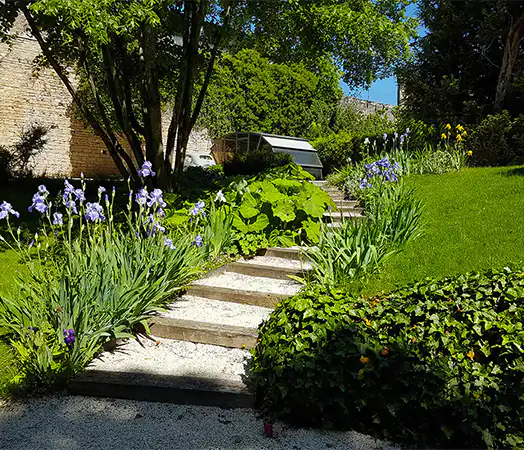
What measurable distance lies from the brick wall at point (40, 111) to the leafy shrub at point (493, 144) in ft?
34.9

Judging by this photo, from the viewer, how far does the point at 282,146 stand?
1254 cm

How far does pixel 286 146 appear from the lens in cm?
1259

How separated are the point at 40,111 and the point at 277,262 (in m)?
13.8

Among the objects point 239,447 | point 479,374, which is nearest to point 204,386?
point 239,447

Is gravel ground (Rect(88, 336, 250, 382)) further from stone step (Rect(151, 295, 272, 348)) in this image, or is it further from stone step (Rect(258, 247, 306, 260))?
stone step (Rect(258, 247, 306, 260))

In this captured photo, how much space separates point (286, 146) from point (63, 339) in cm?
1035

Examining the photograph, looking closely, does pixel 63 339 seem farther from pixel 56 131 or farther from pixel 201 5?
pixel 56 131

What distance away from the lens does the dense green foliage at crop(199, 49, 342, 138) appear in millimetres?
17484

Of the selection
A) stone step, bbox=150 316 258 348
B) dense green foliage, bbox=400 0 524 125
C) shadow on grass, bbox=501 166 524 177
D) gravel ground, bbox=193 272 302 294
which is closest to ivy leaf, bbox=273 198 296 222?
gravel ground, bbox=193 272 302 294

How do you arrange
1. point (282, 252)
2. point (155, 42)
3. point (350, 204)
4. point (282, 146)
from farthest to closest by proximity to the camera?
point (282, 146)
point (155, 42)
point (350, 204)
point (282, 252)

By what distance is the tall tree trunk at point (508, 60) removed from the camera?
34.8 feet

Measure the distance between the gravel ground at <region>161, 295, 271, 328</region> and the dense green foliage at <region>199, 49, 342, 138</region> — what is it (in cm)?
1390

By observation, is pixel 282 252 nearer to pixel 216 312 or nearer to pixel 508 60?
pixel 216 312

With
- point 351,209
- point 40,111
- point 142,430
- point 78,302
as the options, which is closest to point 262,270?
point 78,302
